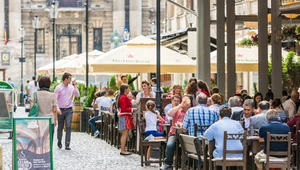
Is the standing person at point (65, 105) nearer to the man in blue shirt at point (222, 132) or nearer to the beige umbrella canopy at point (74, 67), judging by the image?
the man in blue shirt at point (222, 132)

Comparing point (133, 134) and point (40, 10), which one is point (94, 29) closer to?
point (40, 10)

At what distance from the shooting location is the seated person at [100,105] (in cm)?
3098

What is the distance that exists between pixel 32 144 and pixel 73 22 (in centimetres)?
7985

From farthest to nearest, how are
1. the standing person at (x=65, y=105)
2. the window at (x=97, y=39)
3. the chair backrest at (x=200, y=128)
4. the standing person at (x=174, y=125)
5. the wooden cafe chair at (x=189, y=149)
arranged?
the window at (x=97, y=39)
the standing person at (x=65, y=105)
the standing person at (x=174, y=125)
the chair backrest at (x=200, y=128)
the wooden cafe chair at (x=189, y=149)

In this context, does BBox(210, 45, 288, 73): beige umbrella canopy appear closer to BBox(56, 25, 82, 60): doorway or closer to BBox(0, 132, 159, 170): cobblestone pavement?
BBox(0, 132, 159, 170): cobblestone pavement

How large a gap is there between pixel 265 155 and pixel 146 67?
49.9ft

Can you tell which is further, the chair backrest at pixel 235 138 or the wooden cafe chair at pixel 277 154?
the chair backrest at pixel 235 138

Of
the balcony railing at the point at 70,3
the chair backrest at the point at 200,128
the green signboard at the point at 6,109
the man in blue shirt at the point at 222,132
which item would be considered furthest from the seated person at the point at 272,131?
the balcony railing at the point at 70,3

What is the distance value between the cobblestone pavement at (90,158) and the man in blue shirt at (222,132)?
3638mm

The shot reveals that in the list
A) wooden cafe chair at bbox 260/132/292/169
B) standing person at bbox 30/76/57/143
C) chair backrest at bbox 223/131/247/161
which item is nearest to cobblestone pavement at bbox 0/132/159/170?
standing person at bbox 30/76/57/143

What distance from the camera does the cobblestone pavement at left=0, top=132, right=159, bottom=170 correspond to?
2109cm

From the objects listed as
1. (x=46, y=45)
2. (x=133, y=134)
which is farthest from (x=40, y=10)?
(x=133, y=134)

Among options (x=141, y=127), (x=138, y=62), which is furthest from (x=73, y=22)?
(x=141, y=127)

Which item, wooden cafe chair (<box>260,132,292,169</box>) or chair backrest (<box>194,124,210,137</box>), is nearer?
wooden cafe chair (<box>260,132,292,169</box>)
